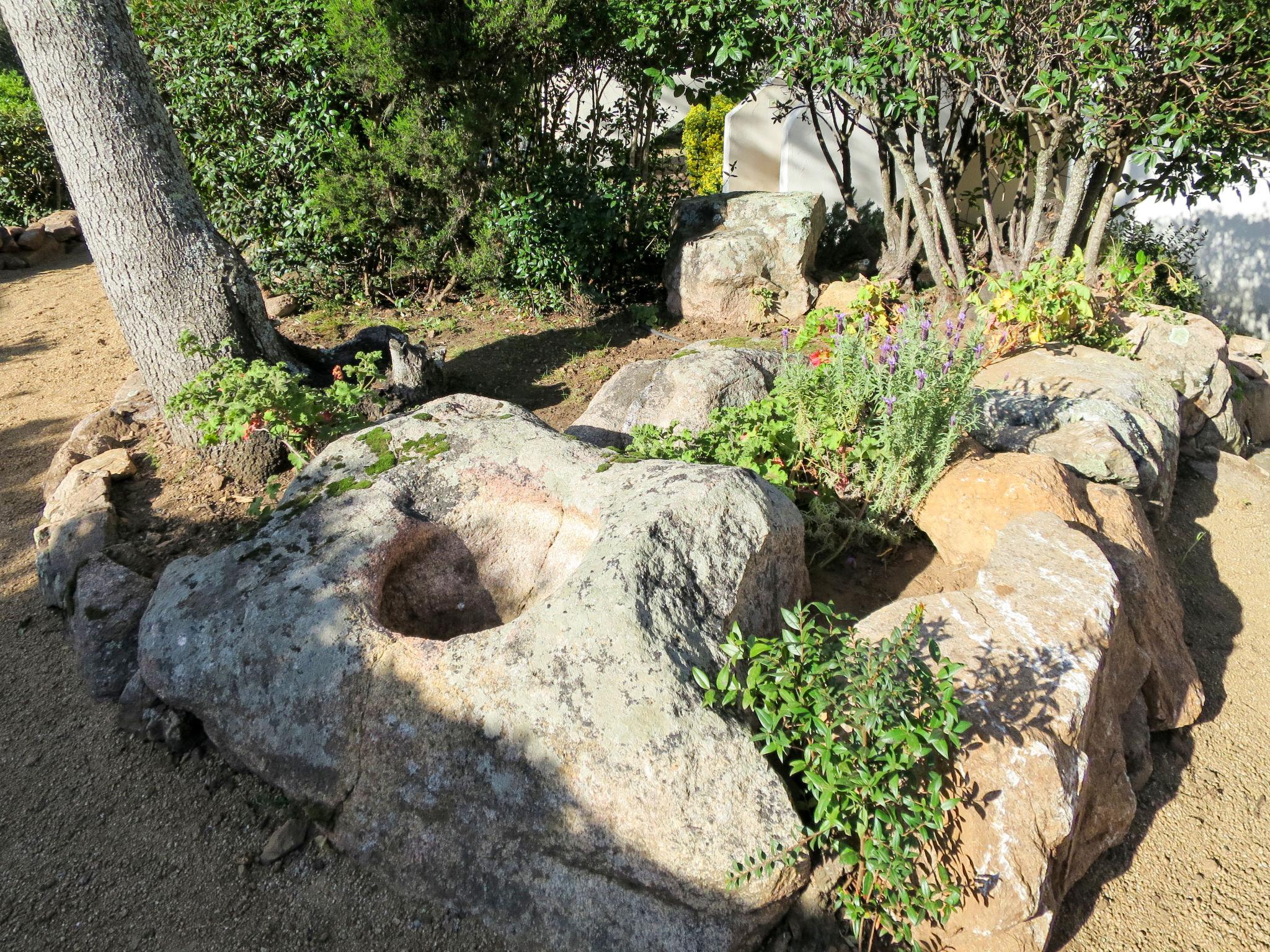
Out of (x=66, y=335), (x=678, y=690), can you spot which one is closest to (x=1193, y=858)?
(x=678, y=690)

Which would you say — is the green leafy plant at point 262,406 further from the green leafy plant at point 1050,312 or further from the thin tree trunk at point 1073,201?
the thin tree trunk at point 1073,201

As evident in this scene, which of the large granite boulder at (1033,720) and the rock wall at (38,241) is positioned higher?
the rock wall at (38,241)

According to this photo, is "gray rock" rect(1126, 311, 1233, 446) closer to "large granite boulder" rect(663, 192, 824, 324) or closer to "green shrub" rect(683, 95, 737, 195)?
"large granite boulder" rect(663, 192, 824, 324)

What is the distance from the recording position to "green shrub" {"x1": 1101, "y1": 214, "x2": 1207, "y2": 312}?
19.5 ft

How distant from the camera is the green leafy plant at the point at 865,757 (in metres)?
2.06

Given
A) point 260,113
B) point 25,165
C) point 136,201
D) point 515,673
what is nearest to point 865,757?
point 515,673

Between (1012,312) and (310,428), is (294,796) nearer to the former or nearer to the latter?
(310,428)

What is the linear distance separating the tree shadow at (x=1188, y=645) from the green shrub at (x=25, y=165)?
13.6m

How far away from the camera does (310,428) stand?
4016 millimetres

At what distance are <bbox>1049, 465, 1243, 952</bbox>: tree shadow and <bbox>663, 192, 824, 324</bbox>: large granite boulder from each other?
3.49 metres

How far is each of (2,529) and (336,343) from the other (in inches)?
104

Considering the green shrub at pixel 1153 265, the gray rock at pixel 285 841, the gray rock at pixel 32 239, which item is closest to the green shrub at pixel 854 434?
the gray rock at pixel 285 841

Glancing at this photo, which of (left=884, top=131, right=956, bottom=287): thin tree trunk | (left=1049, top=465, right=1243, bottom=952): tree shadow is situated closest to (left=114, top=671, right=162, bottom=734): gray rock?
(left=1049, top=465, right=1243, bottom=952): tree shadow

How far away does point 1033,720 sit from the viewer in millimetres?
2324
